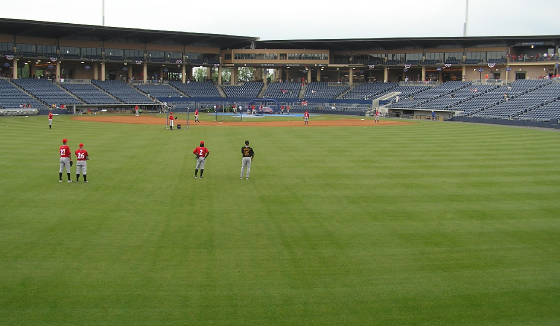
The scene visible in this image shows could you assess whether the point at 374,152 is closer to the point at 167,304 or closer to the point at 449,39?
the point at 167,304

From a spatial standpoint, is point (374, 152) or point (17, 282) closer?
point (17, 282)

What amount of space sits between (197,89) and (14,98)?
37.8 metres

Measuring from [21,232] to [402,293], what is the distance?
10.3 meters

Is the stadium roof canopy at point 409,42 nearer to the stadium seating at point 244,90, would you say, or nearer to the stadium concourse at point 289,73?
the stadium concourse at point 289,73

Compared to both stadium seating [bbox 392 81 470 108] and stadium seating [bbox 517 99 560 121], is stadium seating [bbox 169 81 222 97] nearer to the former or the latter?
stadium seating [bbox 392 81 470 108]

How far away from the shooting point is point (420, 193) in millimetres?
20641

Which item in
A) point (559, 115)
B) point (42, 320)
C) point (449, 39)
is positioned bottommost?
point (42, 320)

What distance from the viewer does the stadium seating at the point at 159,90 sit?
324 ft

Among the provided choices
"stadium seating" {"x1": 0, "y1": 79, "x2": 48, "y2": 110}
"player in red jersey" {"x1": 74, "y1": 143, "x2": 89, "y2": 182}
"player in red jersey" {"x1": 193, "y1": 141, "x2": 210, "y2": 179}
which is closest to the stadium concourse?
"stadium seating" {"x1": 0, "y1": 79, "x2": 48, "y2": 110}

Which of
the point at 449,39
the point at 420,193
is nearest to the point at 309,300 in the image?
the point at 420,193

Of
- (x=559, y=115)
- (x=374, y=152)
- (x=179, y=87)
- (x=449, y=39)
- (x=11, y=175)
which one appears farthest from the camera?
(x=179, y=87)

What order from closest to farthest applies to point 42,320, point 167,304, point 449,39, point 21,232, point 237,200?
point 42,320 < point 167,304 < point 21,232 < point 237,200 < point 449,39

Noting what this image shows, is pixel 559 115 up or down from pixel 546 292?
up

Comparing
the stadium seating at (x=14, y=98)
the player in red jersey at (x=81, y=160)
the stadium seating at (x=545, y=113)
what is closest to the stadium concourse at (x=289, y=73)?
the stadium seating at (x=14, y=98)
